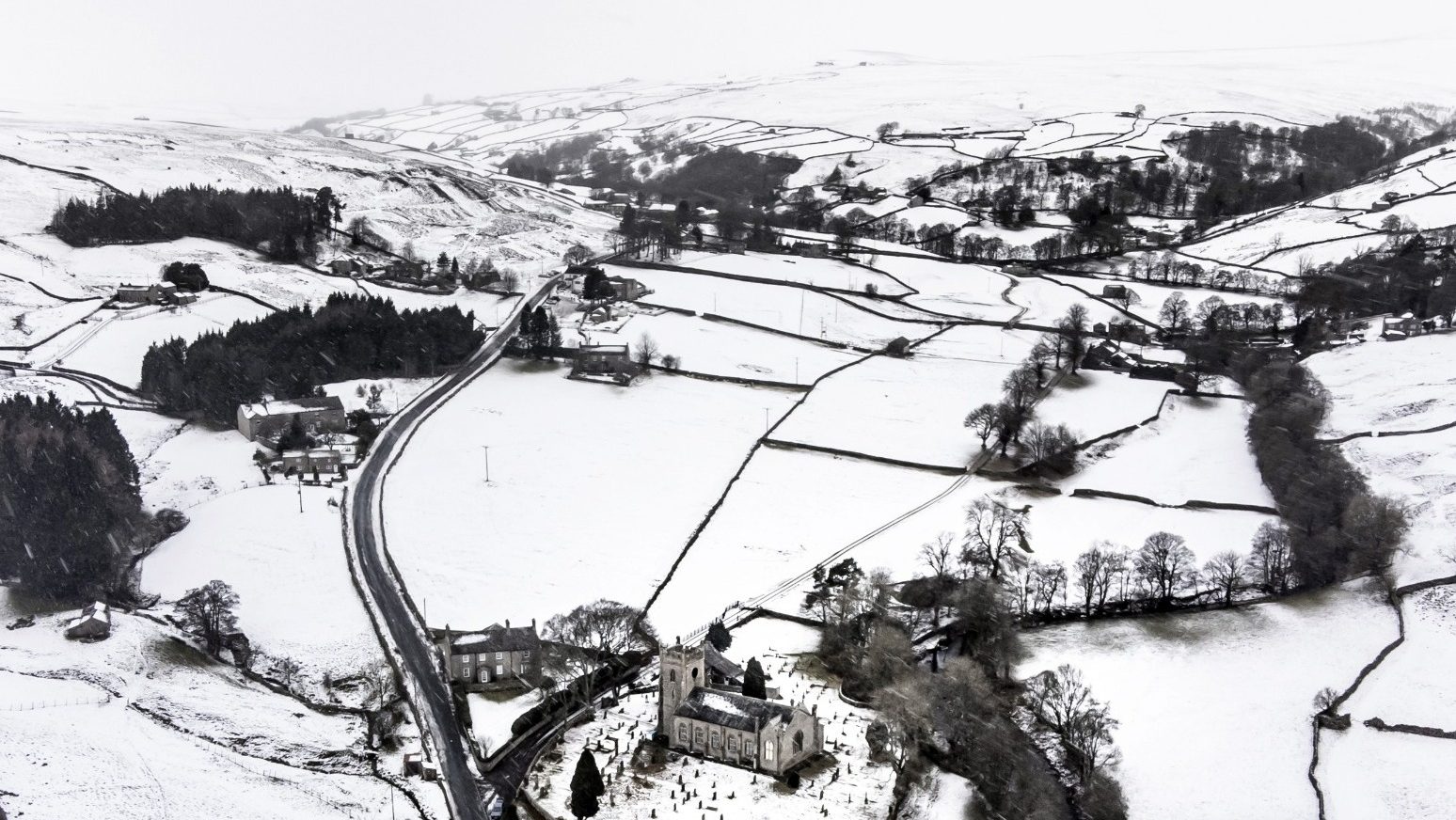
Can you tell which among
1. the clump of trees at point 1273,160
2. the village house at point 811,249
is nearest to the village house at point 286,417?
the village house at point 811,249

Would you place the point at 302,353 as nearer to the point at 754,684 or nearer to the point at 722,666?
the point at 722,666

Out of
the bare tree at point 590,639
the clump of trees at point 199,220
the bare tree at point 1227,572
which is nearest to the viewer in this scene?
the bare tree at point 590,639

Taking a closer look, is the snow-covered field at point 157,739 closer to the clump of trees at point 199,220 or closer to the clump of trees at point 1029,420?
the clump of trees at point 1029,420

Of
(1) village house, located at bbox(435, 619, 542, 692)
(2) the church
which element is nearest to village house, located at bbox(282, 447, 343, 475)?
(1) village house, located at bbox(435, 619, 542, 692)

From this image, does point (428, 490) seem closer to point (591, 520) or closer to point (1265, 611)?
point (591, 520)

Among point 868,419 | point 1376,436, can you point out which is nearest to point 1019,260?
point 868,419

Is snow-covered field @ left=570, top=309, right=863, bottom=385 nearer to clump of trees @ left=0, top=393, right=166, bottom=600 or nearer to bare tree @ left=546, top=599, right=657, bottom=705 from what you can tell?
bare tree @ left=546, top=599, right=657, bottom=705
